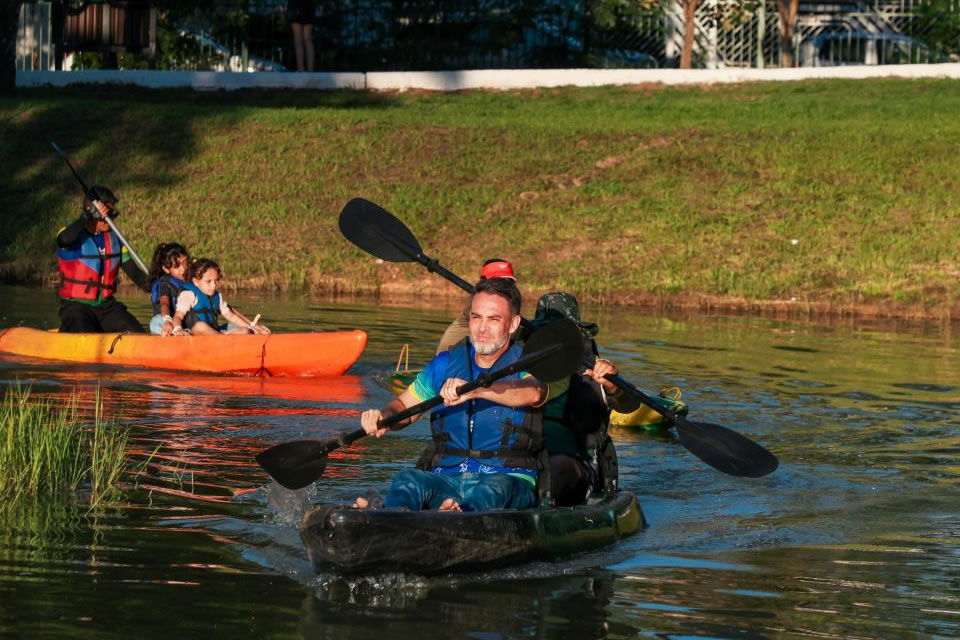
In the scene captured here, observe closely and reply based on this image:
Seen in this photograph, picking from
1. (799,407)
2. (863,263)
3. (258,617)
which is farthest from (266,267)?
(258,617)

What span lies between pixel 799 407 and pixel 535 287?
1003 centimetres

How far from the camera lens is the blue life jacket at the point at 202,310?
15797mm

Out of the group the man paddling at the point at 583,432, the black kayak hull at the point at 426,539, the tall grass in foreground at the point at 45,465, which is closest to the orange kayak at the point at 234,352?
the tall grass in foreground at the point at 45,465

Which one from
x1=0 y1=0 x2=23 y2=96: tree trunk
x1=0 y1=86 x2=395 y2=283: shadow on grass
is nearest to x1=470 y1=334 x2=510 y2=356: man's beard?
x1=0 y1=86 x2=395 y2=283: shadow on grass

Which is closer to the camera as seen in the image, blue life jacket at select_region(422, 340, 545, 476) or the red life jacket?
blue life jacket at select_region(422, 340, 545, 476)

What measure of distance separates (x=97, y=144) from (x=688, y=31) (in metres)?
12.8

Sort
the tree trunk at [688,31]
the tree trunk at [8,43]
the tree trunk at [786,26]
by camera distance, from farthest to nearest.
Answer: the tree trunk at [786,26] → the tree trunk at [688,31] → the tree trunk at [8,43]

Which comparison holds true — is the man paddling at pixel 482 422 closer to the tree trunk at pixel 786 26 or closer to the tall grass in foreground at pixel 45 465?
the tall grass in foreground at pixel 45 465

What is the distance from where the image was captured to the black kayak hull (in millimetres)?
7762

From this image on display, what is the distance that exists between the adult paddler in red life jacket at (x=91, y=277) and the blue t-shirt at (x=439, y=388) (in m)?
8.12

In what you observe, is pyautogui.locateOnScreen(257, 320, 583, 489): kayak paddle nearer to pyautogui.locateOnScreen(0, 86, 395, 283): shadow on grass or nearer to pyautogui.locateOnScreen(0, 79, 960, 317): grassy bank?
pyautogui.locateOnScreen(0, 79, 960, 317): grassy bank

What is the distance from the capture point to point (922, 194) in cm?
2658

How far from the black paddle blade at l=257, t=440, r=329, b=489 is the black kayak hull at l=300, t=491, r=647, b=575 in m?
0.95

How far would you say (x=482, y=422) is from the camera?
28.3 feet
